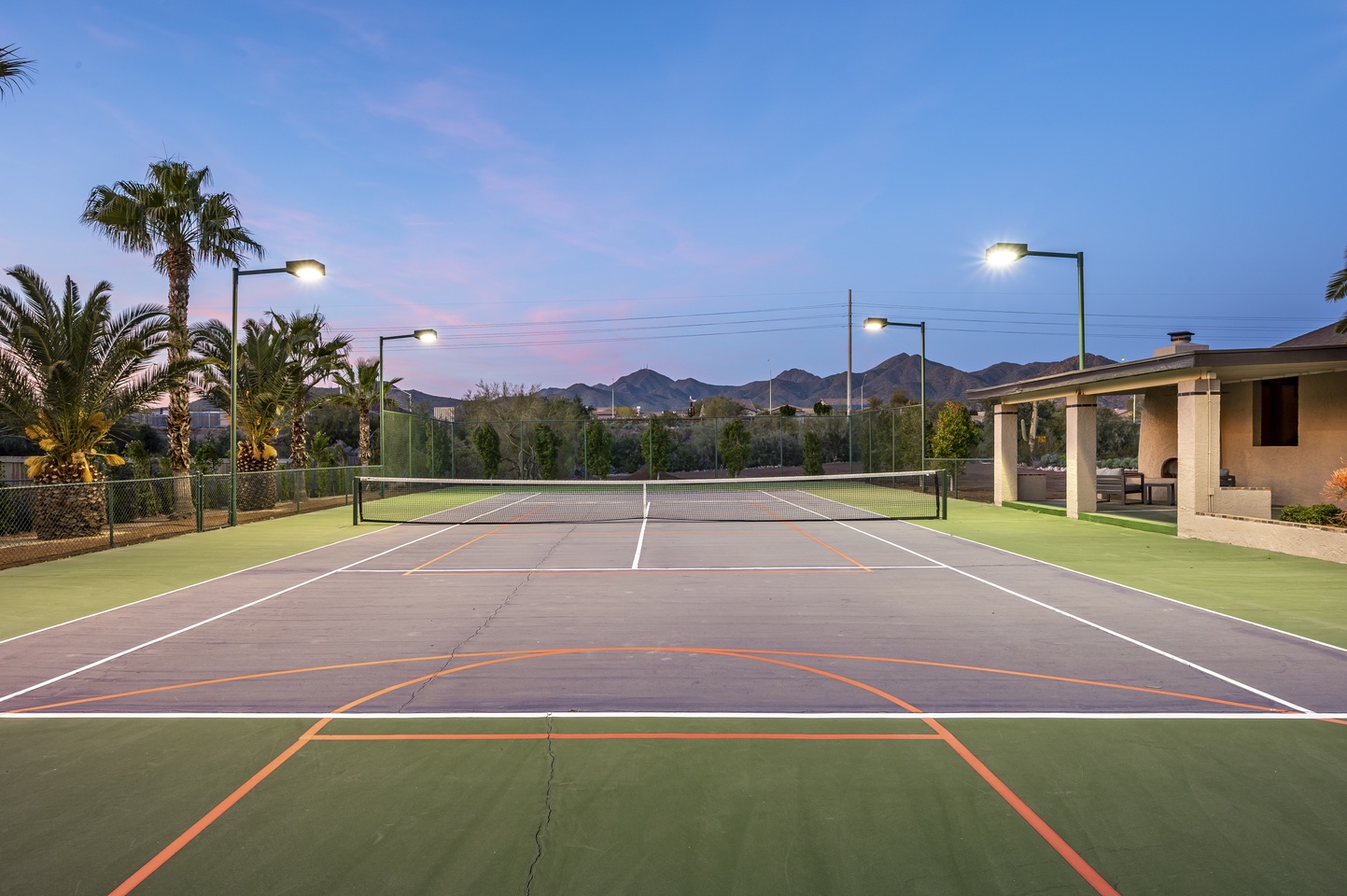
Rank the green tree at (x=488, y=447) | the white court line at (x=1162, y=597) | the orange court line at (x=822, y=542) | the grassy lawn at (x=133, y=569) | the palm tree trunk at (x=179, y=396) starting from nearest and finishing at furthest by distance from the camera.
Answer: the white court line at (x=1162, y=597)
the grassy lawn at (x=133, y=569)
the orange court line at (x=822, y=542)
the palm tree trunk at (x=179, y=396)
the green tree at (x=488, y=447)

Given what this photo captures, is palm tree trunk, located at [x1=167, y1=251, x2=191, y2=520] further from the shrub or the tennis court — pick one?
the shrub

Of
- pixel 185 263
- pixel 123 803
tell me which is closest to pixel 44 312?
pixel 185 263

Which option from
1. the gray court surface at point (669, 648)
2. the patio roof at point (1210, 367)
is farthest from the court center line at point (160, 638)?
the patio roof at point (1210, 367)

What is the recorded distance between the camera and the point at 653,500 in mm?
28062

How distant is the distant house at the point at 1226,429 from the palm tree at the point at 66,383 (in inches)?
872

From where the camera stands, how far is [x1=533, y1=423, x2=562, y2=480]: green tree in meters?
37.4

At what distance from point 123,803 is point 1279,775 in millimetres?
6663

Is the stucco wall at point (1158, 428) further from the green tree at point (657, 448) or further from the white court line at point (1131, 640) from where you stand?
the green tree at point (657, 448)

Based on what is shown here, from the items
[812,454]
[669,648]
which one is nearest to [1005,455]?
[812,454]

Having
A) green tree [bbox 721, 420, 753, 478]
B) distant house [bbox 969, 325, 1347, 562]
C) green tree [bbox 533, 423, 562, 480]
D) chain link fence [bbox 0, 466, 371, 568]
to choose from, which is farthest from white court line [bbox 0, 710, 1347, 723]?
green tree [bbox 721, 420, 753, 478]

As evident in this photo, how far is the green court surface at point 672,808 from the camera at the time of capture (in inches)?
139

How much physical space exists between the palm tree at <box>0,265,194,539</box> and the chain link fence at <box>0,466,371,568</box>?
0.13 ft

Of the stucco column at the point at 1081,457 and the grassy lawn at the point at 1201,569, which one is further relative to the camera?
the stucco column at the point at 1081,457

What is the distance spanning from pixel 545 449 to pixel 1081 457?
79.9ft
